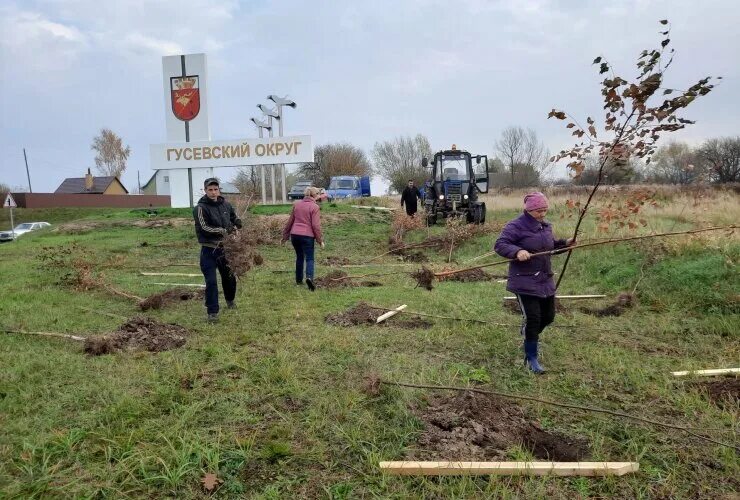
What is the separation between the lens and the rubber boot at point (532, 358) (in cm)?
454

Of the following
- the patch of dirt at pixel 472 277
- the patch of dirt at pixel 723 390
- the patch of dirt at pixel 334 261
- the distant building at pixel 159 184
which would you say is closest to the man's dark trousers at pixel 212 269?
the patch of dirt at pixel 472 277

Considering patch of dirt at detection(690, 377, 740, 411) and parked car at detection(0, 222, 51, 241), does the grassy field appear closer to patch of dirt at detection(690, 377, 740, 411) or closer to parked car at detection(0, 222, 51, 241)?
patch of dirt at detection(690, 377, 740, 411)

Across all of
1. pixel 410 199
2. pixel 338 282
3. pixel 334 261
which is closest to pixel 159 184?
pixel 410 199

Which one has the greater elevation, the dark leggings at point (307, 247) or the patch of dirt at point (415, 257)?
the dark leggings at point (307, 247)

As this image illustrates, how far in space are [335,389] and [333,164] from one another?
50.6m

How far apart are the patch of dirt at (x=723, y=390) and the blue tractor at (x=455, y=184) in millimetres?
13380

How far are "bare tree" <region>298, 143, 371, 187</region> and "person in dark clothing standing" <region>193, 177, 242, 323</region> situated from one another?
46.1m

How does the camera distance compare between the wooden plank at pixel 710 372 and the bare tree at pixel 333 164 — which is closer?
the wooden plank at pixel 710 372

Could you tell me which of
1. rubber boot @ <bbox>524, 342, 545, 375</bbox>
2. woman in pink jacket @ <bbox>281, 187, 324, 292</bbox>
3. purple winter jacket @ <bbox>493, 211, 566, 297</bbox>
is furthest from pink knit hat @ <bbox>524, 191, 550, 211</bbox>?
woman in pink jacket @ <bbox>281, 187, 324, 292</bbox>

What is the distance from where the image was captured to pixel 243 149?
23.2 meters

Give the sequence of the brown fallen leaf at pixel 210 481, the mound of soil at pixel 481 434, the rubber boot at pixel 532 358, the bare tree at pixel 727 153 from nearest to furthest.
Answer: the brown fallen leaf at pixel 210 481 < the mound of soil at pixel 481 434 < the rubber boot at pixel 532 358 < the bare tree at pixel 727 153

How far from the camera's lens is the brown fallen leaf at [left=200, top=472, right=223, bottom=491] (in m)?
2.71

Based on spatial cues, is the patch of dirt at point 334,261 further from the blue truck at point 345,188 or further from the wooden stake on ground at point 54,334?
the blue truck at point 345,188

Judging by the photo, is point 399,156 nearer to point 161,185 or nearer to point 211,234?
point 161,185
